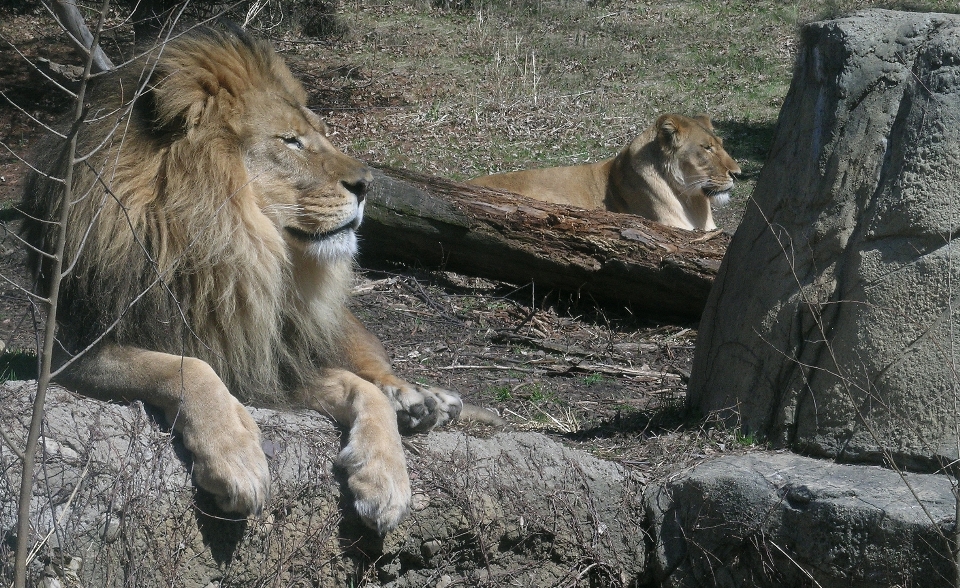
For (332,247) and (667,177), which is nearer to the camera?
(332,247)

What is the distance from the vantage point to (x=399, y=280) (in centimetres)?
827

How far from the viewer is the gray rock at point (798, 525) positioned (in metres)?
3.49

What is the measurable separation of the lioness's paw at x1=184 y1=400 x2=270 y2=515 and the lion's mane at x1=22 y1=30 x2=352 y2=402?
2.04ft

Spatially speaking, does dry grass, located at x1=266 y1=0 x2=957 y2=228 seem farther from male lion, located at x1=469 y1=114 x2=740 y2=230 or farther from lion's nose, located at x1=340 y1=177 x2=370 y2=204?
lion's nose, located at x1=340 y1=177 x2=370 y2=204

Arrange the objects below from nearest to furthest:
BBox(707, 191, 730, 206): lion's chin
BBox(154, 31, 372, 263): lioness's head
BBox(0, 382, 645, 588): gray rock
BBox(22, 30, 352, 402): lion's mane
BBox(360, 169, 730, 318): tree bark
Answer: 1. BBox(0, 382, 645, 588): gray rock
2. BBox(22, 30, 352, 402): lion's mane
3. BBox(154, 31, 372, 263): lioness's head
4. BBox(360, 169, 730, 318): tree bark
5. BBox(707, 191, 730, 206): lion's chin

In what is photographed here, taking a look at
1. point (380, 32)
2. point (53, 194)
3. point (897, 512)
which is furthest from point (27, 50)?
point (897, 512)

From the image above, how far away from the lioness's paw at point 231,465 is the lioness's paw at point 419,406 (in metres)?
0.88

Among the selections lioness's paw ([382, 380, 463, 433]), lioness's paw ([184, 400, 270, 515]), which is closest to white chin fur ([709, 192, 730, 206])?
lioness's paw ([382, 380, 463, 433])

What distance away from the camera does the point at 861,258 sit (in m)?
4.00

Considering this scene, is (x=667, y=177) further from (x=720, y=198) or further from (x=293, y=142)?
(x=293, y=142)

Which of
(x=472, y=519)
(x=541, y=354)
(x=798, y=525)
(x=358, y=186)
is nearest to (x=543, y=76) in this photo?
(x=541, y=354)

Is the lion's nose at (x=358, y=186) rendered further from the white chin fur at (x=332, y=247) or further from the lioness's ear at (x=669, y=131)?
the lioness's ear at (x=669, y=131)

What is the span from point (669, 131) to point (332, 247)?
7.55m

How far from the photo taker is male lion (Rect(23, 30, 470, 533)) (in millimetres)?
3523
